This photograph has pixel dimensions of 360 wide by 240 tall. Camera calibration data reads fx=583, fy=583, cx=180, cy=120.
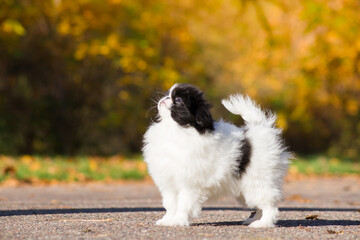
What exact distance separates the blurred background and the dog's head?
1104 cm

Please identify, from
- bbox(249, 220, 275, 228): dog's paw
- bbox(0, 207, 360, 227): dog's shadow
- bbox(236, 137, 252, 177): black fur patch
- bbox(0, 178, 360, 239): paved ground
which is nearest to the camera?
bbox(0, 178, 360, 239): paved ground

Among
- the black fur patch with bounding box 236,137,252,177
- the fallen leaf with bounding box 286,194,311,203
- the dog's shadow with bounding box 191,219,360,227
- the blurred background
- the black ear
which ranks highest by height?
the blurred background

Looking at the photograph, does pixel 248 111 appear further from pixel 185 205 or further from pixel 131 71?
pixel 131 71

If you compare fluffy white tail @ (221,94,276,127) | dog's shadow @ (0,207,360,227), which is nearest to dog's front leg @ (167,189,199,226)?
dog's shadow @ (0,207,360,227)

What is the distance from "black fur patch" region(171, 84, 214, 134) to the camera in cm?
541

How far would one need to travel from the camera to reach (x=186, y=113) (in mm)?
5434

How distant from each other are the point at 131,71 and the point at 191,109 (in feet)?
45.6

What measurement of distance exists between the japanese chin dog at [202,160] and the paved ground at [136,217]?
0.92 feet

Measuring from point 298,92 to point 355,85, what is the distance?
2.03 metres

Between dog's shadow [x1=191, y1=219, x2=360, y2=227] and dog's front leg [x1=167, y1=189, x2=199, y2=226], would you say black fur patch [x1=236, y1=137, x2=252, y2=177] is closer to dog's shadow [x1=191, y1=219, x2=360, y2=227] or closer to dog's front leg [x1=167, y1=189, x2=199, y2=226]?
dog's front leg [x1=167, y1=189, x2=199, y2=226]

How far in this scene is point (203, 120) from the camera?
5.39 metres

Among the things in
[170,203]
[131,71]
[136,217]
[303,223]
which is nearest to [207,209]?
[136,217]

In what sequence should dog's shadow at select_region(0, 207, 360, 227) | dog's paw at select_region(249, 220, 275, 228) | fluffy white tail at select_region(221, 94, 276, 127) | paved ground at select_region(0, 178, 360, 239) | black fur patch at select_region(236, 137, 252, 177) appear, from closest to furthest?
paved ground at select_region(0, 178, 360, 239) < black fur patch at select_region(236, 137, 252, 177) < dog's paw at select_region(249, 220, 275, 228) < fluffy white tail at select_region(221, 94, 276, 127) < dog's shadow at select_region(0, 207, 360, 227)

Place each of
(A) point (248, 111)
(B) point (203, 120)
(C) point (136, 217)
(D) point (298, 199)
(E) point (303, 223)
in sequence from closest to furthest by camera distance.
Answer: (B) point (203, 120), (A) point (248, 111), (E) point (303, 223), (C) point (136, 217), (D) point (298, 199)
